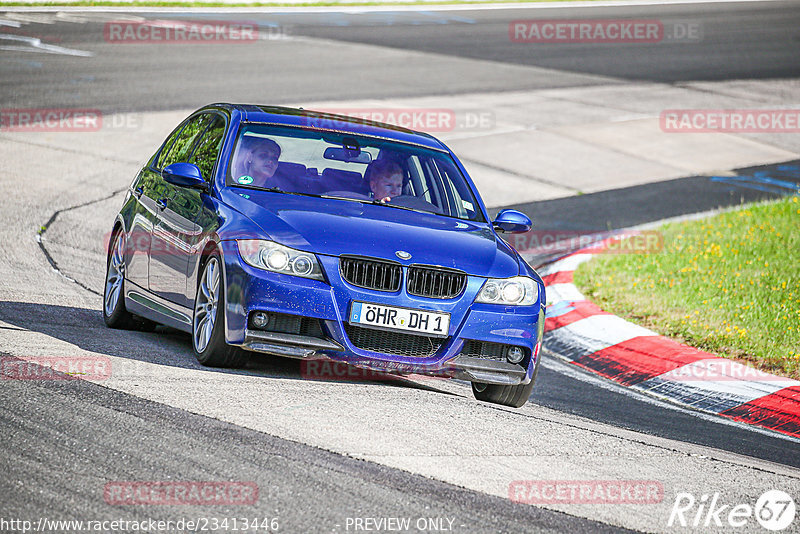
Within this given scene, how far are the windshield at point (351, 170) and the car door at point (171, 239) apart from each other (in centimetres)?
38

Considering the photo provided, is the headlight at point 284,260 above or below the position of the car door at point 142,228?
above

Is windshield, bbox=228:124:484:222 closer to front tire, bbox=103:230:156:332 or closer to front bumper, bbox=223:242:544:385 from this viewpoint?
front bumper, bbox=223:242:544:385

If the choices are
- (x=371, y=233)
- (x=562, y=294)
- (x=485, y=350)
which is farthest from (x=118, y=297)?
(x=562, y=294)

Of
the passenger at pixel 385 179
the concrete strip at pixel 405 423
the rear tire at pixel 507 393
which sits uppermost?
the passenger at pixel 385 179

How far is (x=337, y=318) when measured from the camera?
6559mm

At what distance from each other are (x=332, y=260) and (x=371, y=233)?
14.2 inches

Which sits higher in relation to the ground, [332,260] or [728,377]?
[332,260]

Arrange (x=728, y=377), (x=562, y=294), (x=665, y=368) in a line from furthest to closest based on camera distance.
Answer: (x=562, y=294) < (x=665, y=368) < (x=728, y=377)

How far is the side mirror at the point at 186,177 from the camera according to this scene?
749cm

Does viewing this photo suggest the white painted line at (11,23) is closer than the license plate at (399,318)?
No

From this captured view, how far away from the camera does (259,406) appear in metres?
5.94

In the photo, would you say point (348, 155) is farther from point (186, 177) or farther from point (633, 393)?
point (633, 393)

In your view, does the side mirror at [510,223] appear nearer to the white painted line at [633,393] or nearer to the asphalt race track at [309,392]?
the asphalt race track at [309,392]

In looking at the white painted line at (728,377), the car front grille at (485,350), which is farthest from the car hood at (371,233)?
the white painted line at (728,377)
